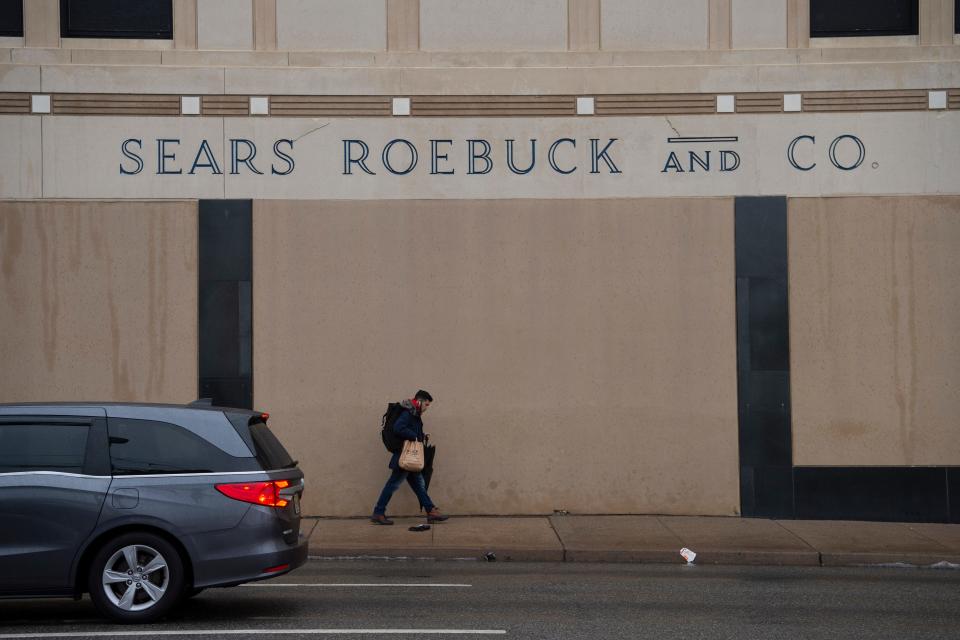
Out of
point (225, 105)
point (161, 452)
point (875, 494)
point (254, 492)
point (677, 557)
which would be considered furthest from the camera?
point (225, 105)

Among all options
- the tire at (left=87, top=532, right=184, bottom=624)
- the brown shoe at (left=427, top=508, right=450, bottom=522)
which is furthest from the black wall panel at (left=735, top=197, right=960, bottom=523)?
the tire at (left=87, top=532, right=184, bottom=624)

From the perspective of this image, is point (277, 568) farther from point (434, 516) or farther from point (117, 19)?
point (117, 19)

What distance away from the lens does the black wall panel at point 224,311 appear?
583 inches

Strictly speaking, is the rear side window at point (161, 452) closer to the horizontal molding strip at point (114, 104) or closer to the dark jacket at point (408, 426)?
the dark jacket at point (408, 426)

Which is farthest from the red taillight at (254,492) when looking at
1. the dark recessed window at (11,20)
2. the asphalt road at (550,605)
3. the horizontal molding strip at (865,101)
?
the horizontal molding strip at (865,101)

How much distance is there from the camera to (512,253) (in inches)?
590

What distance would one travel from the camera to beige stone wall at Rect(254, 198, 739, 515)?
1483 centimetres

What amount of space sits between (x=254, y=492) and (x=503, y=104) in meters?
7.97

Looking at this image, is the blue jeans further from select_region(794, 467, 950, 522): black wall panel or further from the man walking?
select_region(794, 467, 950, 522): black wall panel

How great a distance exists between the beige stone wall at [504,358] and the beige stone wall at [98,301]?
1.05 m

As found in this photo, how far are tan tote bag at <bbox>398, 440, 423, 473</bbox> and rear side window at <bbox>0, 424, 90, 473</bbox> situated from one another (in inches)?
217

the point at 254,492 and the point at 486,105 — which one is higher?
the point at 486,105

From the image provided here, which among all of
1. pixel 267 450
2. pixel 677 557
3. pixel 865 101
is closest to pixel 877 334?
pixel 865 101

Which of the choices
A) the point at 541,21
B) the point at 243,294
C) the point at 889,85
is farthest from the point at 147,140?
the point at 889,85
